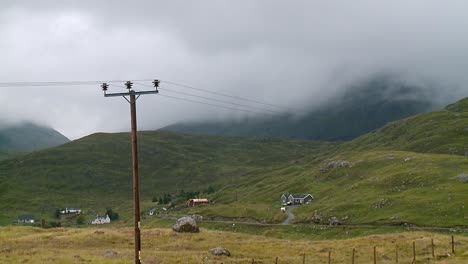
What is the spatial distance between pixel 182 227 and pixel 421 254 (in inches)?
1482

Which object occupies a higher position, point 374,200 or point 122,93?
point 122,93

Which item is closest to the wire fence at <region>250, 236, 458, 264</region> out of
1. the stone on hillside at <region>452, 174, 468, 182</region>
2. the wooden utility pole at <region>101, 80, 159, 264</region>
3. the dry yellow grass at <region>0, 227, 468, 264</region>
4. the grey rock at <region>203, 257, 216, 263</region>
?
the dry yellow grass at <region>0, 227, 468, 264</region>

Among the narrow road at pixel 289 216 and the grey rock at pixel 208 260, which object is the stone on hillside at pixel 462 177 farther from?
the grey rock at pixel 208 260

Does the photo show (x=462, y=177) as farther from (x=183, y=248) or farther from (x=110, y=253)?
(x=110, y=253)

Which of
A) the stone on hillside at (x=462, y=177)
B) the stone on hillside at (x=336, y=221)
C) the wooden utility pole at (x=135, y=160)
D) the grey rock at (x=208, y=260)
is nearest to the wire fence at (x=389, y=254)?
the grey rock at (x=208, y=260)

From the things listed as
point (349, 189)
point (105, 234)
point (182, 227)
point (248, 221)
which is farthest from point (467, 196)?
point (105, 234)

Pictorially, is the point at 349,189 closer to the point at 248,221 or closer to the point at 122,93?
the point at 248,221

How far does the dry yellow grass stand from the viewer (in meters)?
52.3

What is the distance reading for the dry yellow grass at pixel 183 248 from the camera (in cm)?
5231

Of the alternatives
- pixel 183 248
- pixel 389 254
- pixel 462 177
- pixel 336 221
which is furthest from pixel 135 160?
pixel 462 177

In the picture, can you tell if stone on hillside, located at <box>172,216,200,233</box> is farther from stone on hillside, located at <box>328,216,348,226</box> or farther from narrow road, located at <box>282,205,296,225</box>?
narrow road, located at <box>282,205,296,225</box>

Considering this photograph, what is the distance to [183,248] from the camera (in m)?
64.7

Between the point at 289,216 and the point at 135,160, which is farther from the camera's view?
the point at 289,216

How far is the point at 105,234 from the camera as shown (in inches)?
2803
